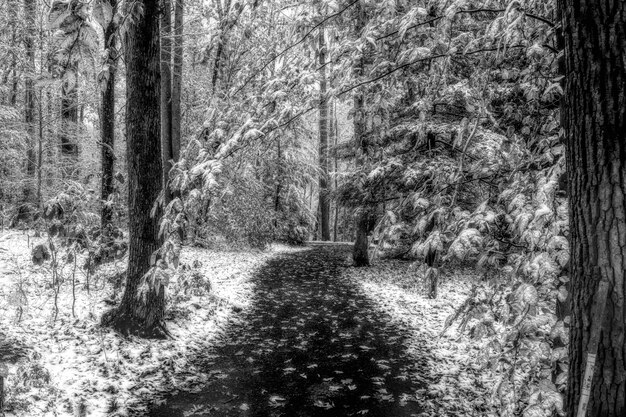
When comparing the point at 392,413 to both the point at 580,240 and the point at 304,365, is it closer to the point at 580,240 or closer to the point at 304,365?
the point at 304,365

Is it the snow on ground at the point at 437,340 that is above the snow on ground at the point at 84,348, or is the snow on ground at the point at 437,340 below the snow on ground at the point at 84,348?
below

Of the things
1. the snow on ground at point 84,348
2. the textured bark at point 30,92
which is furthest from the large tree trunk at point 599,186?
the textured bark at point 30,92

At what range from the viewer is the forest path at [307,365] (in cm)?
442

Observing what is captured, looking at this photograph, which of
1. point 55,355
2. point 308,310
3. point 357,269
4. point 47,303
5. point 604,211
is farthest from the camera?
point 357,269

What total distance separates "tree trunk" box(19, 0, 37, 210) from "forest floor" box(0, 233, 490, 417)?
122 inches

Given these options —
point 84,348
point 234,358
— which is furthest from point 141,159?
point 234,358

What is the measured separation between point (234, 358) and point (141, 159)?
3108mm

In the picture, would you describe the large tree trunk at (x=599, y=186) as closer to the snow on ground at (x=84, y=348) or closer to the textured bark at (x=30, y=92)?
the snow on ground at (x=84, y=348)

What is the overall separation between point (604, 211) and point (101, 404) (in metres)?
4.60

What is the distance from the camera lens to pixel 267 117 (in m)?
3.29

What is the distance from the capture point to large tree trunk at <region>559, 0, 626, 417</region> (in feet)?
5.98

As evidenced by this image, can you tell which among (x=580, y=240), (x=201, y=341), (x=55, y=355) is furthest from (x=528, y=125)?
(x=55, y=355)

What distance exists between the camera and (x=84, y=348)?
512 centimetres

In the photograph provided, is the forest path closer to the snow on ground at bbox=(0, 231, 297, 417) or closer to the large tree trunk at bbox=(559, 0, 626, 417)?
the snow on ground at bbox=(0, 231, 297, 417)
